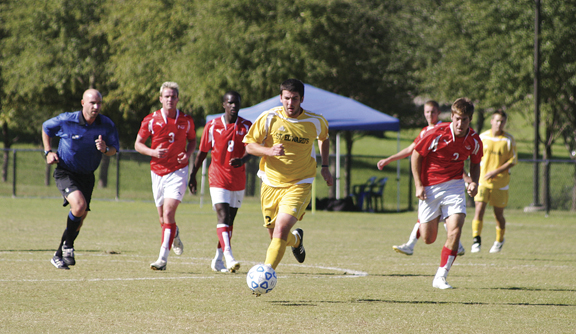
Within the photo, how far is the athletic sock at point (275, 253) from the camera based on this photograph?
669 cm

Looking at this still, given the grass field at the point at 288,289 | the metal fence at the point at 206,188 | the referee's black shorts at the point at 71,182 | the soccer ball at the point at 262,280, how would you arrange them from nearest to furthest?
1. the grass field at the point at 288,289
2. the soccer ball at the point at 262,280
3. the referee's black shorts at the point at 71,182
4. the metal fence at the point at 206,188

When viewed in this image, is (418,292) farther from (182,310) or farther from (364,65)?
(364,65)

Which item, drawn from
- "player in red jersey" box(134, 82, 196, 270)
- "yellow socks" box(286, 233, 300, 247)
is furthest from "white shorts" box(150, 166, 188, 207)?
"yellow socks" box(286, 233, 300, 247)

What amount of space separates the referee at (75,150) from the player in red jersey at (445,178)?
359 cm

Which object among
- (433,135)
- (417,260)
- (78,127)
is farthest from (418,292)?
(78,127)

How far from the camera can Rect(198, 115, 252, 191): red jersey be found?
9.16 meters

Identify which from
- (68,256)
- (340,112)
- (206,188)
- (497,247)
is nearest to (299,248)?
(68,256)

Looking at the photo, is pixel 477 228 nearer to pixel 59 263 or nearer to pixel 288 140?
pixel 288 140

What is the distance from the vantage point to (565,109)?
27.3 metres

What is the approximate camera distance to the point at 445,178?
8023mm

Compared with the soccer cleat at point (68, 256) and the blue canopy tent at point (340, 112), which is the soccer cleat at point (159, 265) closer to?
the soccer cleat at point (68, 256)

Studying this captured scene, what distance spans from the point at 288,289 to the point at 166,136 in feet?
9.43

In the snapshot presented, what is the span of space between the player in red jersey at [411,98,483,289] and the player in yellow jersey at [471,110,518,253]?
400cm

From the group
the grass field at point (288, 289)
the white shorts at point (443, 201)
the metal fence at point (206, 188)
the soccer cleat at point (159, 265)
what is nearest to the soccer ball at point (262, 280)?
the grass field at point (288, 289)
